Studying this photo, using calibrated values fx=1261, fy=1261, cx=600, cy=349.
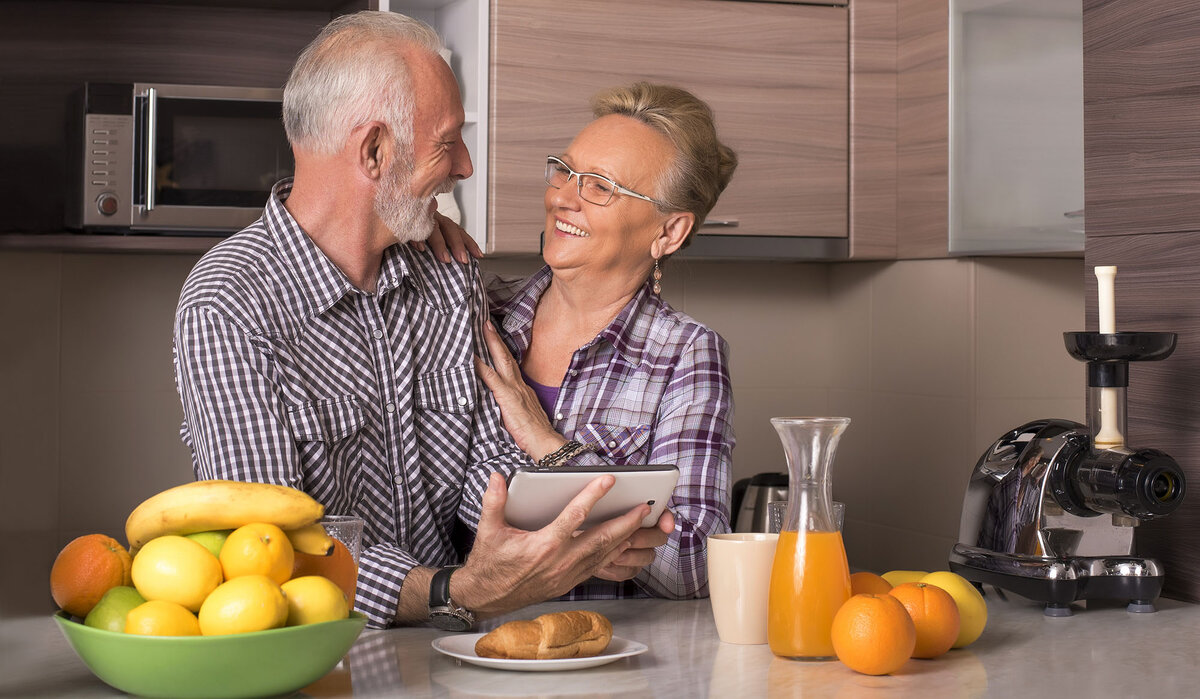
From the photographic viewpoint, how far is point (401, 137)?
167cm

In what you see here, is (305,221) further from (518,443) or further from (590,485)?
(590,485)

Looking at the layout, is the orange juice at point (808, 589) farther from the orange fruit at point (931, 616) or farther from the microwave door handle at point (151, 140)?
the microwave door handle at point (151, 140)

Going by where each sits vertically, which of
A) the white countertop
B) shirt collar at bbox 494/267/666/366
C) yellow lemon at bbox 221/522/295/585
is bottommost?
the white countertop

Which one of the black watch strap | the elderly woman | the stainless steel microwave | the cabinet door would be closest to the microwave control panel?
the stainless steel microwave

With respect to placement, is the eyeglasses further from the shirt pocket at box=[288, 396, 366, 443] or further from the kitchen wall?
the kitchen wall

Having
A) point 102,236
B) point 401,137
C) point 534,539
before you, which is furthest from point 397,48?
point 102,236

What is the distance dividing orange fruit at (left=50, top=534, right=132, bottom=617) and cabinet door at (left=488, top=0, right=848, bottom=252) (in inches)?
59.0

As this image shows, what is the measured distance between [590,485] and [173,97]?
1462mm

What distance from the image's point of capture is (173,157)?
7.69 feet

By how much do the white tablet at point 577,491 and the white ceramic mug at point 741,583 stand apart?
84 mm

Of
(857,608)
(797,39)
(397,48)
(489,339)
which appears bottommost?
(857,608)

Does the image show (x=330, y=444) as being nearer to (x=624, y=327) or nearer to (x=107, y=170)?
(x=624, y=327)

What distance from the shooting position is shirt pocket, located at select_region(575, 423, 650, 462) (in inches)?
69.6

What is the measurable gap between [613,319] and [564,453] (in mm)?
317
